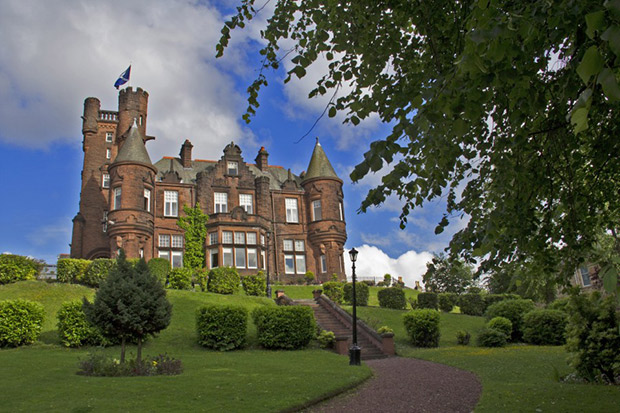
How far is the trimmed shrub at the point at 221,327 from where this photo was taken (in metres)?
20.0

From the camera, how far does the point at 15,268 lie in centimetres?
2578

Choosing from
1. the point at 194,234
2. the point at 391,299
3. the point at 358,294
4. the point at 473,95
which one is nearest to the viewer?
the point at 473,95

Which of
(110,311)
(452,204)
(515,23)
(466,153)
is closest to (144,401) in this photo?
(110,311)

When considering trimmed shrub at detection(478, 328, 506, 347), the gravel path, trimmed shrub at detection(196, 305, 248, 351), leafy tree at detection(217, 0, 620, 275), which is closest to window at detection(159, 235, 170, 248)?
trimmed shrub at detection(196, 305, 248, 351)

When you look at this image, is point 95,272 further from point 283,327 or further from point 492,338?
point 492,338

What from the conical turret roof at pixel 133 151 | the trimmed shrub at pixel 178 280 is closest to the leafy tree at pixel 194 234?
the conical turret roof at pixel 133 151

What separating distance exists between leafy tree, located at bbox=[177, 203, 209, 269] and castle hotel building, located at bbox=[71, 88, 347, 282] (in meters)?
0.62

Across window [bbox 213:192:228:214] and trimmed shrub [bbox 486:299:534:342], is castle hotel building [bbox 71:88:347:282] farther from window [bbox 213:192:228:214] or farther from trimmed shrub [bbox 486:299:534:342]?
trimmed shrub [bbox 486:299:534:342]

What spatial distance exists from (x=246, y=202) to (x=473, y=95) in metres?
40.2

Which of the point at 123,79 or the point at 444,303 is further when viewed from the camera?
the point at 123,79

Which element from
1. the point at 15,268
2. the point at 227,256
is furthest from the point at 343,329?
the point at 15,268

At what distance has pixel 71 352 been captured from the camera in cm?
1781

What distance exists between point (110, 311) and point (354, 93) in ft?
37.9

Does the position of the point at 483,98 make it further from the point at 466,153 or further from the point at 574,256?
the point at 574,256
